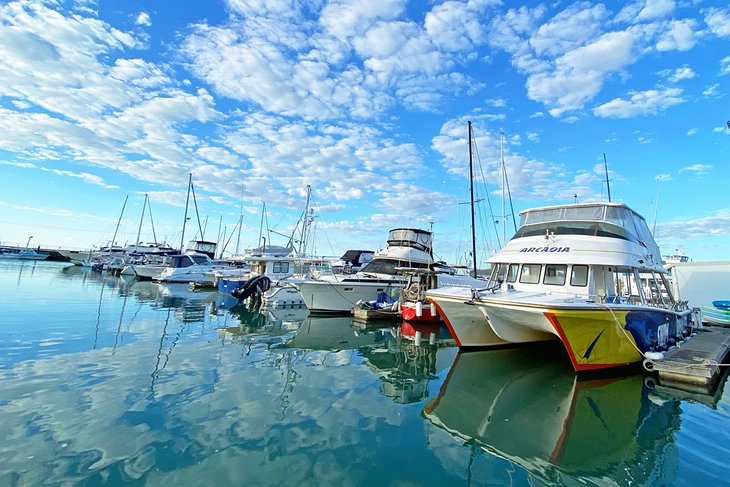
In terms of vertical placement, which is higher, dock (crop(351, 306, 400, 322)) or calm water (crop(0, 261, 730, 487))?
dock (crop(351, 306, 400, 322))

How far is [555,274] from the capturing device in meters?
10.9

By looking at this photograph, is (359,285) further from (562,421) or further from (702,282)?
(702,282)

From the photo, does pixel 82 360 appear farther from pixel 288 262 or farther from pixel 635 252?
pixel 288 262

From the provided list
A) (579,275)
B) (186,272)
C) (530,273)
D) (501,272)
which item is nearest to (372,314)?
(501,272)

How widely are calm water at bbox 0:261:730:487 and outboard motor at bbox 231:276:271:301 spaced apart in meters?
13.6

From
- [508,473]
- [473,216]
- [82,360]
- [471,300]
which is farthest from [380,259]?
[508,473]

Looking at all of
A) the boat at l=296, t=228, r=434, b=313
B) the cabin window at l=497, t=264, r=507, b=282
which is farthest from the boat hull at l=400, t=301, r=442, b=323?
the cabin window at l=497, t=264, r=507, b=282

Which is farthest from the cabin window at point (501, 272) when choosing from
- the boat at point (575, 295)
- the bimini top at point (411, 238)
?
the bimini top at point (411, 238)

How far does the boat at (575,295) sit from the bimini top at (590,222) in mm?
27

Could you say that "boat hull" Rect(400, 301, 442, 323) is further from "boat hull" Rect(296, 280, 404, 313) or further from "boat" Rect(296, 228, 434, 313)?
"boat hull" Rect(296, 280, 404, 313)

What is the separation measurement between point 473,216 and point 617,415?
652 inches

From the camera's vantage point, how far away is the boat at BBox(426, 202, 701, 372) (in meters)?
8.80

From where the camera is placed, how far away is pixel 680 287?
2388 cm

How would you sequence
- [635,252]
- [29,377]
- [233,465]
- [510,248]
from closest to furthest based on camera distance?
[233,465] → [29,377] → [635,252] → [510,248]
